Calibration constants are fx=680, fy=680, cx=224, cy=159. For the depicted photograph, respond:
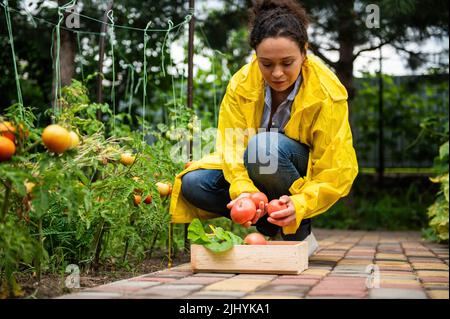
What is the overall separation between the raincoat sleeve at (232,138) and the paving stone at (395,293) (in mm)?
955

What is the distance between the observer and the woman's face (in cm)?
263

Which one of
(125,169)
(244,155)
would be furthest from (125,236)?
(244,155)

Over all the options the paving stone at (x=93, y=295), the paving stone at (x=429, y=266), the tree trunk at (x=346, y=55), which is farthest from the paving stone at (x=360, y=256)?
the tree trunk at (x=346, y=55)

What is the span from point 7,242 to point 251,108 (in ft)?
4.40

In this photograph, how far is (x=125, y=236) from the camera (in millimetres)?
2811

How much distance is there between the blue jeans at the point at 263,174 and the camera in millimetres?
2898

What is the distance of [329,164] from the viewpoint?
2764 millimetres

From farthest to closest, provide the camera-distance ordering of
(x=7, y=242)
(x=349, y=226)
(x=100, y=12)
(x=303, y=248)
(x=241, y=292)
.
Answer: (x=349, y=226) < (x=100, y=12) < (x=303, y=248) < (x=241, y=292) < (x=7, y=242)

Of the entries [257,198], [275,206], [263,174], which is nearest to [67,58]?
[263,174]

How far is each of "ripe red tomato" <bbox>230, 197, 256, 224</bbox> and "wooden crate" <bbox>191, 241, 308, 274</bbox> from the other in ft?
0.34

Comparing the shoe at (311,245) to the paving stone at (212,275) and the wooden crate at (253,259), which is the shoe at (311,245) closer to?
the wooden crate at (253,259)

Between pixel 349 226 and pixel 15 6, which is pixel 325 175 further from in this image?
pixel 349 226

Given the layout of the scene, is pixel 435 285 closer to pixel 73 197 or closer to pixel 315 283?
pixel 315 283

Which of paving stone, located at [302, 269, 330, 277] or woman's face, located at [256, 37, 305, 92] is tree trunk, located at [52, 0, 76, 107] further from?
paving stone, located at [302, 269, 330, 277]
